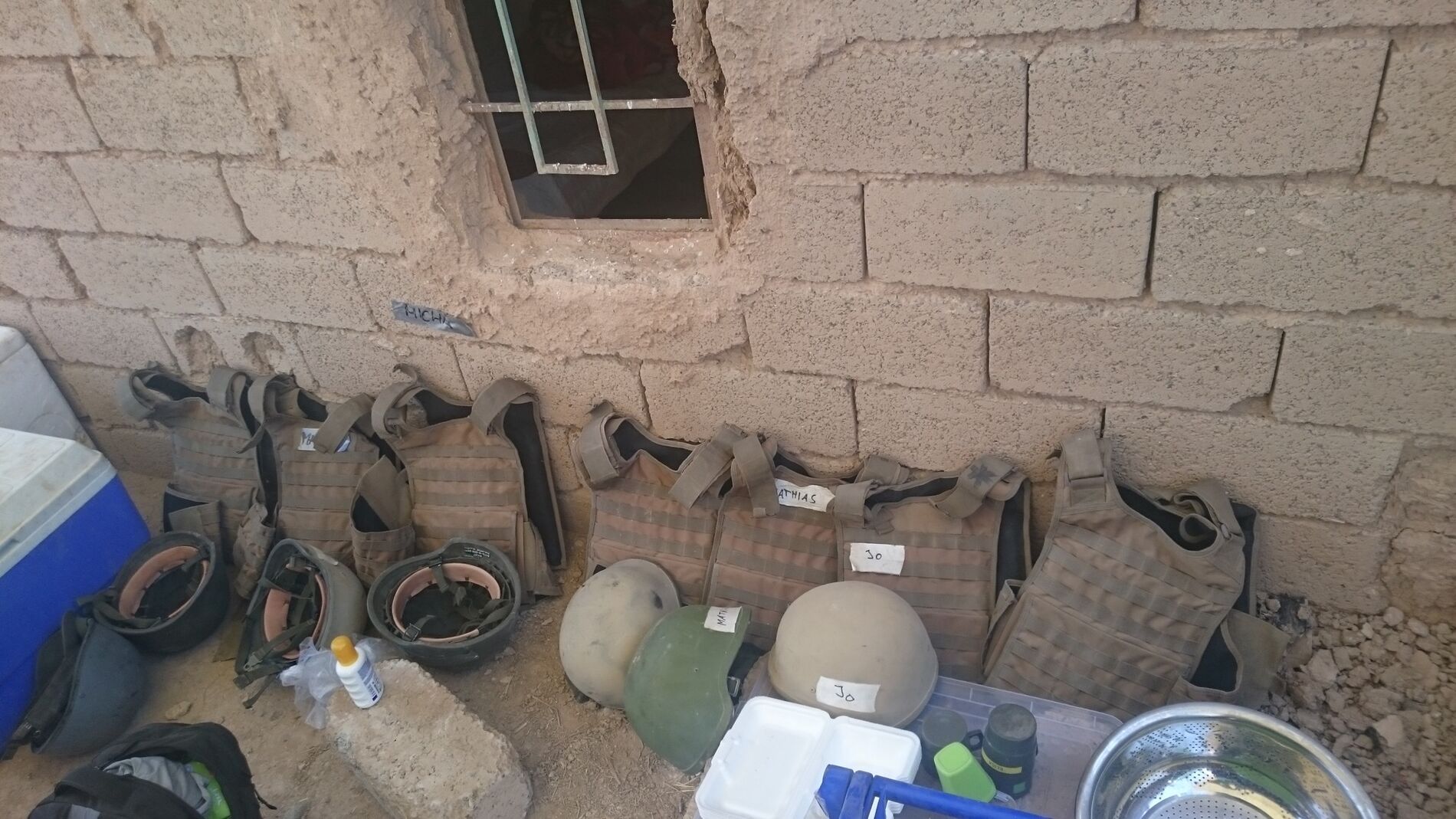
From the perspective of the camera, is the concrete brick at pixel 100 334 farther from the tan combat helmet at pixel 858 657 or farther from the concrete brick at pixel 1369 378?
the concrete brick at pixel 1369 378

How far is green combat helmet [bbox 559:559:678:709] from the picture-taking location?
271 cm

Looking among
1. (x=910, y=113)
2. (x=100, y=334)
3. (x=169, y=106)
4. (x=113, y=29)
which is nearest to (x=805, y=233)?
(x=910, y=113)

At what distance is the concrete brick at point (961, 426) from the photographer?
8.32 feet

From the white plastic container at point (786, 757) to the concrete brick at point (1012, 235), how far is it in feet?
3.85

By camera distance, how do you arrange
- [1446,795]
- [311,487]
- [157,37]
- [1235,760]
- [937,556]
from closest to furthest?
[1235,760] < [1446,795] < [937,556] < [157,37] < [311,487]

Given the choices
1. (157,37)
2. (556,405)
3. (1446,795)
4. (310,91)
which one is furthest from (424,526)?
(1446,795)

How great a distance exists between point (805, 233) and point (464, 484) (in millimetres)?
1591

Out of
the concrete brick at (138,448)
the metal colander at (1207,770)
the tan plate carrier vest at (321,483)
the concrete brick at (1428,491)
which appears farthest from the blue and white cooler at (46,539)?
the concrete brick at (1428,491)

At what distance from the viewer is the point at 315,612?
3.17 metres

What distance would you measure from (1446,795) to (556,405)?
2.76 meters

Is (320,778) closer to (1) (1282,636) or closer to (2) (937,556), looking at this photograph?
(2) (937,556)

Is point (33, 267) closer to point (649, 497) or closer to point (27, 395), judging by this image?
point (27, 395)

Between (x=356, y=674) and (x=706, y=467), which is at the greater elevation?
(x=706, y=467)

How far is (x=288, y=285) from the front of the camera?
3.29 meters
